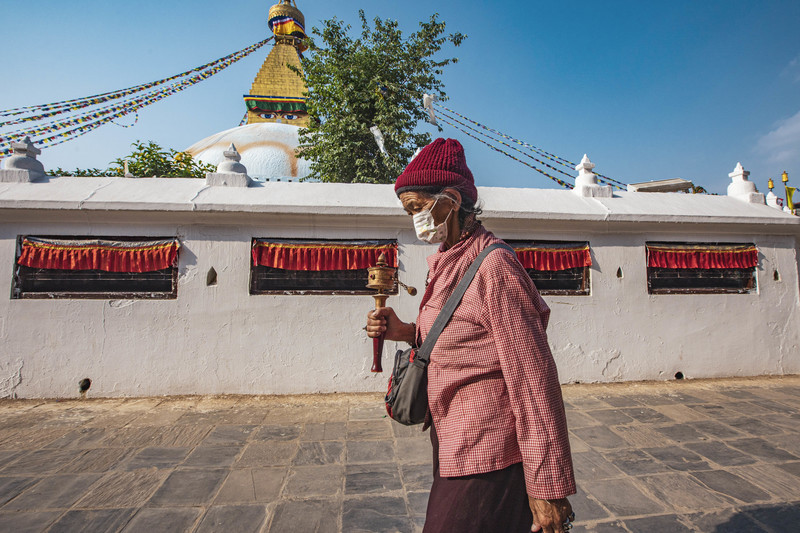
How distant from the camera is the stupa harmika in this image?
17000 mm

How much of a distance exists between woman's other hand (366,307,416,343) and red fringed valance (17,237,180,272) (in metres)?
4.37

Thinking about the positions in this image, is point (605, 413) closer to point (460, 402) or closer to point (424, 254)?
point (424, 254)

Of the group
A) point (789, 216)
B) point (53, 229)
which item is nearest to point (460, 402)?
point (53, 229)

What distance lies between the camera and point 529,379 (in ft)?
3.82

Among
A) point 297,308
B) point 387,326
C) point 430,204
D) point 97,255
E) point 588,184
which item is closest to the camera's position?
point 430,204

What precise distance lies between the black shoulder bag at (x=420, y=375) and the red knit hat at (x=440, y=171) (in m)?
0.29

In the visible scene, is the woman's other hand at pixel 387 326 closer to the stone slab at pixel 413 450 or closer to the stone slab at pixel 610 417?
the stone slab at pixel 413 450

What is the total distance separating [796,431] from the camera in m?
3.78

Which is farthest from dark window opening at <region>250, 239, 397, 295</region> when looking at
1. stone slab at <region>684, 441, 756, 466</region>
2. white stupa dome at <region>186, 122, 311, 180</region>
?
white stupa dome at <region>186, 122, 311, 180</region>

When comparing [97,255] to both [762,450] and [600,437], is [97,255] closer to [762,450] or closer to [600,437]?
[600,437]

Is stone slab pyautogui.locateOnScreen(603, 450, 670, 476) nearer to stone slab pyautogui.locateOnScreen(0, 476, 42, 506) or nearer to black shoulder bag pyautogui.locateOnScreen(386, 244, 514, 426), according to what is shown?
black shoulder bag pyautogui.locateOnScreen(386, 244, 514, 426)

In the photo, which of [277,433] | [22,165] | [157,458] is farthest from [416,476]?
[22,165]

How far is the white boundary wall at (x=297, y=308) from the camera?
4.87 metres

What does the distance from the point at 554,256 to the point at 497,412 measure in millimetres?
4788
